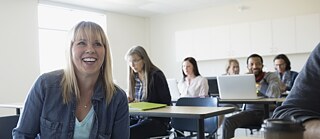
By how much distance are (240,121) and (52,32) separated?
4223mm

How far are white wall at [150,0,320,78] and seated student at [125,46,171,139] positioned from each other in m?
4.21

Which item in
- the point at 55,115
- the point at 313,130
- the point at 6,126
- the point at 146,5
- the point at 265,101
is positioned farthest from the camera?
the point at 146,5

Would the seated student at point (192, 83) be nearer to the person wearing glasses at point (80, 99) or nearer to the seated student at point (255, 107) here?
the seated student at point (255, 107)

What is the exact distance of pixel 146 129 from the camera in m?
2.84

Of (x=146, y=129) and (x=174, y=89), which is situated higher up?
(x=174, y=89)

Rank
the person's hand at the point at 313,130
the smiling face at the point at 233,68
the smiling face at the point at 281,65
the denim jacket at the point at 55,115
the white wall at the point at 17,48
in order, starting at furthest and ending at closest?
the smiling face at the point at 233,68 < the white wall at the point at 17,48 < the smiling face at the point at 281,65 < the denim jacket at the point at 55,115 < the person's hand at the point at 313,130

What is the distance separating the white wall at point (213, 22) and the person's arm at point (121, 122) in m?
5.35

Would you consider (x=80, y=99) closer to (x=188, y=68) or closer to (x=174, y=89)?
(x=188, y=68)

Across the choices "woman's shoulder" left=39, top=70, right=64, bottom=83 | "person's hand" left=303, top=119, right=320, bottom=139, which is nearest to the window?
"woman's shoulder" left=39, top=70, right=64, bottom=83

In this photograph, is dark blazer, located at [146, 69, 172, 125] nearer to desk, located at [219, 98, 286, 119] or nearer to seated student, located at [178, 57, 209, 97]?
desk, located at [219, 98, 286, 119]

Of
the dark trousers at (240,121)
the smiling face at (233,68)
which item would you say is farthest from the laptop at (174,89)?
the dark trousers at (240,121)

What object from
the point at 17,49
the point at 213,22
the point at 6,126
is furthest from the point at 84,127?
the point at 213,22

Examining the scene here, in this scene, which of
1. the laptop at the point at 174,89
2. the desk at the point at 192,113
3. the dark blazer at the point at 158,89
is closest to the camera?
the desk at the point at 192,113

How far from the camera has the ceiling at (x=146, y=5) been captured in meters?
6.45
